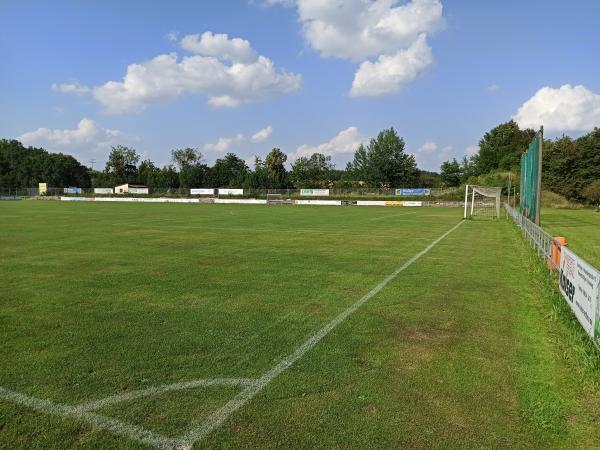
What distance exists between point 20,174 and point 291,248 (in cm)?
13588

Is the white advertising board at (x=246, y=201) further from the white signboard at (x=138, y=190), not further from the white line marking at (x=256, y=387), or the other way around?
the white line marking at (x=256, y=387)

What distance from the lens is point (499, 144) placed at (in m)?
110

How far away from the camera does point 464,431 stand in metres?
3.57

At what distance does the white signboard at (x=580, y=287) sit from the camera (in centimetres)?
526

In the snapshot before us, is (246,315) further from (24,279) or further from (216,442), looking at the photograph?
(24,279)

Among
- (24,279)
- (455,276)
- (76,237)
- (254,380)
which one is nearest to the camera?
(254,380)

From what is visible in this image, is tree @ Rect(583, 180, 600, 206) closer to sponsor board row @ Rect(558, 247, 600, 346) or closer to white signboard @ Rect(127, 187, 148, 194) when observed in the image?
sponsor board row @ Rect(558, 247, 600, 346)

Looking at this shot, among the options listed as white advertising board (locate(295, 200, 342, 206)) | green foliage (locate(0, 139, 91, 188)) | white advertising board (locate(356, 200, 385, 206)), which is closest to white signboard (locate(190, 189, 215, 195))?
white advertising board (locate(295, 200, 342, 206))

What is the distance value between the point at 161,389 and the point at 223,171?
112145 millimetres

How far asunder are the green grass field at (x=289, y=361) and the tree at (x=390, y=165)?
324 feet

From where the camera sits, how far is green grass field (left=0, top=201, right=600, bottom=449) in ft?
11.7

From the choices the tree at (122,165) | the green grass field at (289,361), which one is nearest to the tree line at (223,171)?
the tree at (122,165)

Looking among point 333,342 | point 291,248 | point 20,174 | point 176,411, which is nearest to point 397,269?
point 291,248

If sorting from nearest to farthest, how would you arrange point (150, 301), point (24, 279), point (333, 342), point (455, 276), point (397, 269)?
point (333, 342) → point (150, 301) → point (24, 279) → point (455, 276) → point (397, 269)
